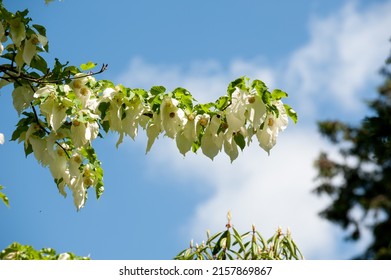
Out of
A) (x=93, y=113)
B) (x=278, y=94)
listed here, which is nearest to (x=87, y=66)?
(x=93, y=113)

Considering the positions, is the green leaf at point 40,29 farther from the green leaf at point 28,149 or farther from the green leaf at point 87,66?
the green leaf at point 28,149

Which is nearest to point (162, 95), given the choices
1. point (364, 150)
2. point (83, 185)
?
point (83, 185)

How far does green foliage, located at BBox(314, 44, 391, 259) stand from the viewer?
13.1m

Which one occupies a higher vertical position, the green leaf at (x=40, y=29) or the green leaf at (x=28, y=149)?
the green leaf at (x=40, y=29)

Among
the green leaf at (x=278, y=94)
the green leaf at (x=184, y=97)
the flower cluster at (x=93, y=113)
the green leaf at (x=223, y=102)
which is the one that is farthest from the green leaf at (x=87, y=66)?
the green leaf at (x=278, y=94)

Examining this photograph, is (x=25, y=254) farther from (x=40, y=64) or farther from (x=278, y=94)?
(x=278, y=94)

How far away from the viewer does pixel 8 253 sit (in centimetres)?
226

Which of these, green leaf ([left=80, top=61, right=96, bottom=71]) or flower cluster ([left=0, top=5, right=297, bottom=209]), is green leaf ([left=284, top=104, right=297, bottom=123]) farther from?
green leaf ([left=80, top=61, right=96, bottom=71])

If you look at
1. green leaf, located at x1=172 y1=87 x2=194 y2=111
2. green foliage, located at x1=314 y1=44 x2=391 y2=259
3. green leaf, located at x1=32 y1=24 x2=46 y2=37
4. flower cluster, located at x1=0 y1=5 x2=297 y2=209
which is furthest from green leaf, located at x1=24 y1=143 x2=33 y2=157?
green foliage, located at x1=314 y1=44 x2=391 y2=259

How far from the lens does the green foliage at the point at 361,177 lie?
42.9 feet

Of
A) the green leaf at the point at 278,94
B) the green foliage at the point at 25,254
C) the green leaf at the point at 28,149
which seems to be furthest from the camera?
the green leaf at the point at 28,149
